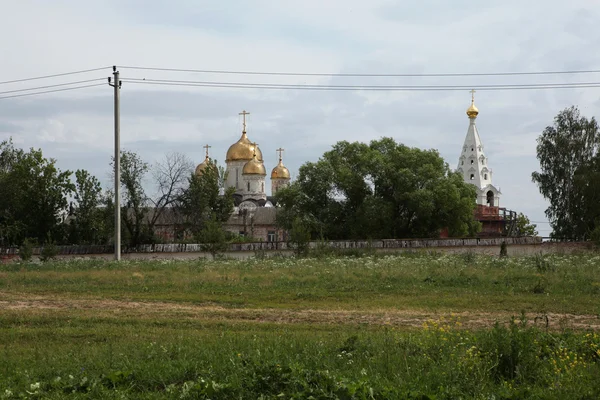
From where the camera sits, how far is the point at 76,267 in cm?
3203

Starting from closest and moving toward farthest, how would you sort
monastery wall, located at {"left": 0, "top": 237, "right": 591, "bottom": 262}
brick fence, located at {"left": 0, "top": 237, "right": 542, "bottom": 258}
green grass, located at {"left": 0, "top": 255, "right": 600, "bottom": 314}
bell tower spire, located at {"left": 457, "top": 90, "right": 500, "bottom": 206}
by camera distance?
green grass, located at {"left": 0, "top": 255, "right": 600, "bottom": 314} < monastery wall, located at {"left": 0, "top": 237, "right": 591, "bottom": 262} < brick fence, located at {"left": 0, "top": 237, "right": 542, "bottom": 258} < bell tower spire, located at {"left": 457, "top": 90, "right": 500, "bottom": 206}

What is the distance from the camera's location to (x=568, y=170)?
5681 centimetres

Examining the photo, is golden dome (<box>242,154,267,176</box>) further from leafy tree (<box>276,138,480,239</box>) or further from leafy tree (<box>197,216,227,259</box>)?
leafy tree (<box>197,216,227,259</box>)

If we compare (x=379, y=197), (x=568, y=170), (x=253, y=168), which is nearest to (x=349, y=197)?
(x=379, y=197)

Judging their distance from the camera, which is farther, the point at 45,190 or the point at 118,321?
the point at 45,190

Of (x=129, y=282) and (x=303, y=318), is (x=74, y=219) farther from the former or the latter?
(x=303, y=318)

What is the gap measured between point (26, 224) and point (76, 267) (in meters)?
29.6

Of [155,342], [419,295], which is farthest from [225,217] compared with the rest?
[155,342]

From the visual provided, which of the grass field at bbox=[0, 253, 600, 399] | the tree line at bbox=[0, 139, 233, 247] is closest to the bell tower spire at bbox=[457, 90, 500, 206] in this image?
the tree line at bbox=[0, 139, 233, 247]

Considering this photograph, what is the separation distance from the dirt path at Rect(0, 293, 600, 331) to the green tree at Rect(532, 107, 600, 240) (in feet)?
133

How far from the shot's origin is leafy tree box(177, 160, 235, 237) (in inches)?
2409

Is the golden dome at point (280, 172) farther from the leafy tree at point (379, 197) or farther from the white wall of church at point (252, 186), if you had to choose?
the leafy tree at point (379, 197)

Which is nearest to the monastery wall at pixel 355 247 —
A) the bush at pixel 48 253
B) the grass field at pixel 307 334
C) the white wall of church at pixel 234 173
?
the bush at pixel 48 253

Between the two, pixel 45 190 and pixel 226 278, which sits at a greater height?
pixel 45 190
